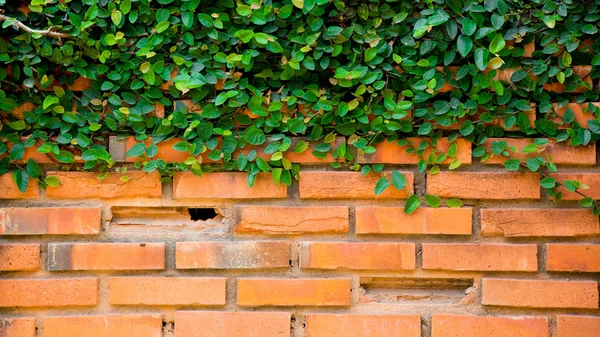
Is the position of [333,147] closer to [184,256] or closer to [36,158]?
[184,256]

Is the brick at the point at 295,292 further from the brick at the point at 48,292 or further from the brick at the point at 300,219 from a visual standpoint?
the brick at the point at 48,292

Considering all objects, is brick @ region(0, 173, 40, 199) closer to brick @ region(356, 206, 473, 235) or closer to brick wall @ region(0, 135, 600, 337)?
brick wall @ region(0, 135, 600, 337)

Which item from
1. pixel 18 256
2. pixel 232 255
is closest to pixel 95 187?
pixel 18 256

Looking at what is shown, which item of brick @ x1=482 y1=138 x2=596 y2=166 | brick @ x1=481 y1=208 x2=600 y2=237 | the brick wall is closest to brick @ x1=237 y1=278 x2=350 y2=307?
the brick wall

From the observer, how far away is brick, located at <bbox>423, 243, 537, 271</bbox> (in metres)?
1.52

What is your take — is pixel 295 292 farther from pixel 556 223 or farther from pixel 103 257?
pixel 556 223

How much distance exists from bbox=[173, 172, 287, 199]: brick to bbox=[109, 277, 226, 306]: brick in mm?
220

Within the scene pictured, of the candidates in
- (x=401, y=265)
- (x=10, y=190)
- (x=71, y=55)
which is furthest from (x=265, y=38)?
(x=10, y=190)

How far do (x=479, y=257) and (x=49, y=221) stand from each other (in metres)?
1.12

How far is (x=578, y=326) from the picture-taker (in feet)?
4.93

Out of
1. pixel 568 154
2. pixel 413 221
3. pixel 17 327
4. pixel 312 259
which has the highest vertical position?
pixel 568 154

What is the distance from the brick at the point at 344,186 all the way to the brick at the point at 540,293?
33cm

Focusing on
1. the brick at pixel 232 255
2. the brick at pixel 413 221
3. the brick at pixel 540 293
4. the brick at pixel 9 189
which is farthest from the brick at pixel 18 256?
the brick at pixel 540 293

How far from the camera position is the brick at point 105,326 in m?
1.52
